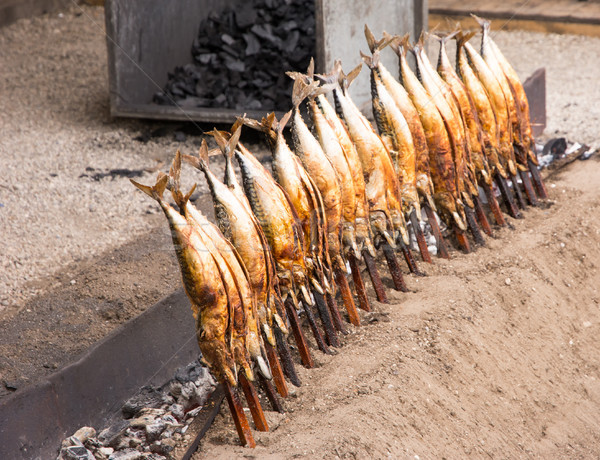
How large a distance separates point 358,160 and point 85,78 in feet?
18.6

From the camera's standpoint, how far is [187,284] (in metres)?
2.28

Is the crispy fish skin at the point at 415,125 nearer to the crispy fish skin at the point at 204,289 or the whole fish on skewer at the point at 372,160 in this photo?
the whole fish on skewer at the point at 372,160

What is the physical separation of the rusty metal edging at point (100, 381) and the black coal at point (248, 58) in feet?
11.7

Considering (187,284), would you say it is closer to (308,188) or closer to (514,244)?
(308,188)

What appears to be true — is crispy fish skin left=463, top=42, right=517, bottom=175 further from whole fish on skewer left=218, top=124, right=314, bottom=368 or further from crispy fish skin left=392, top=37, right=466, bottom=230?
whole fish on skewer left=218, top=124, right=314, bottom=368

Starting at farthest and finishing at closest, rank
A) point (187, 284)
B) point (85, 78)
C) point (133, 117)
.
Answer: point (85, 78)
point (133, 117)
point (187, 284)

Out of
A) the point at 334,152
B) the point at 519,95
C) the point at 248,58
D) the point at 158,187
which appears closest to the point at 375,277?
the point at 334,152

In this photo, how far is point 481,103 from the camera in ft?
12.3

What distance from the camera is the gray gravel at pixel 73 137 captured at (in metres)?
4.51

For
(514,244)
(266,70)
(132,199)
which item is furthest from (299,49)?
(514,244)

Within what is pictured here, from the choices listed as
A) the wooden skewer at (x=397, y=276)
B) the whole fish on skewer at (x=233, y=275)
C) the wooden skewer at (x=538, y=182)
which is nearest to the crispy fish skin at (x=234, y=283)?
the whole fish on skewer at (x=233, y=275)

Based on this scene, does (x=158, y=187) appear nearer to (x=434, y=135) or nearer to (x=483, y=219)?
(x=434, y=135)

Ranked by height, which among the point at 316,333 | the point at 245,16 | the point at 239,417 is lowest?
the point at 239,417

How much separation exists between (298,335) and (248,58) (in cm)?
472
